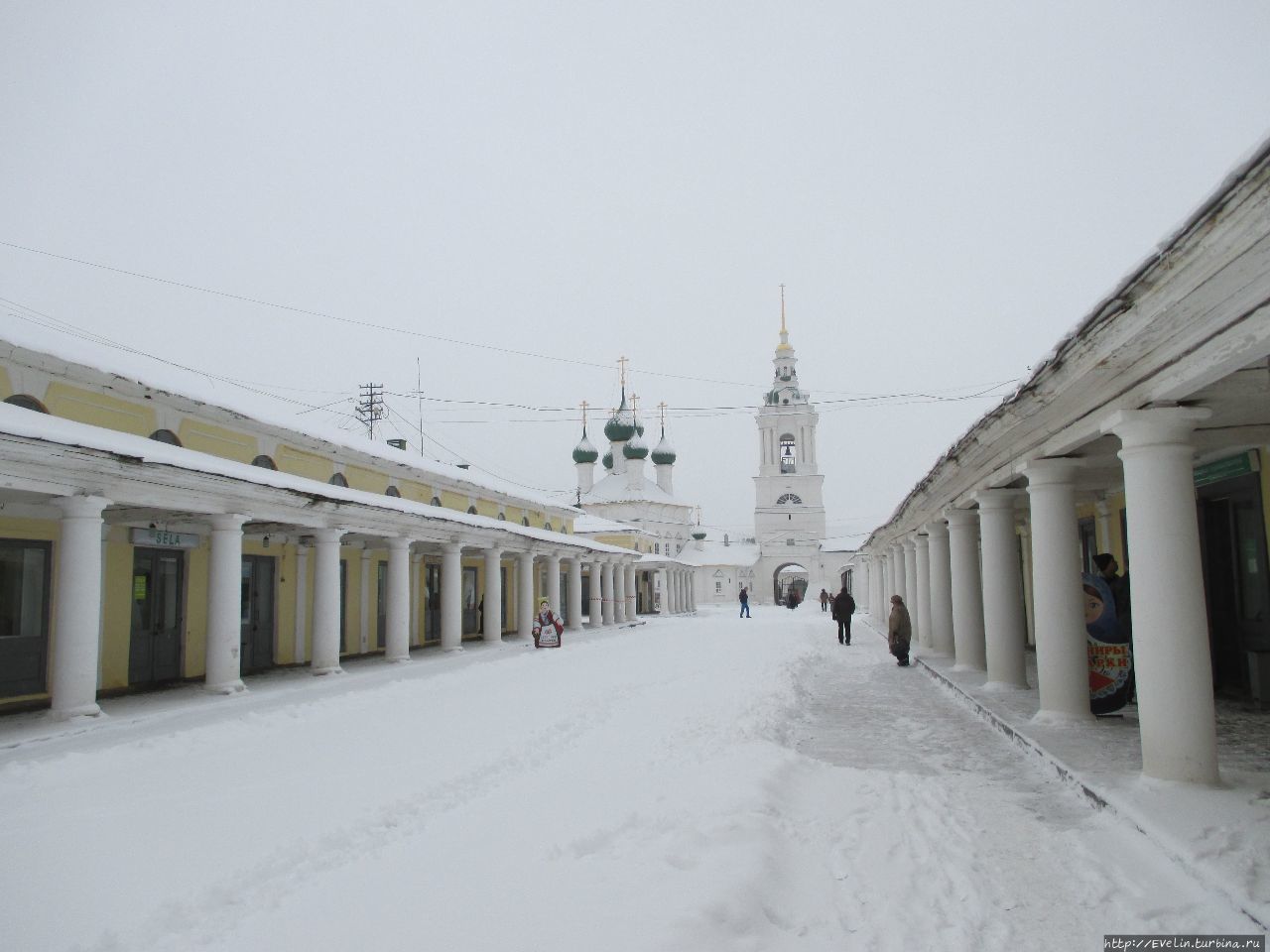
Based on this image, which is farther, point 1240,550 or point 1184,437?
point 1240,550

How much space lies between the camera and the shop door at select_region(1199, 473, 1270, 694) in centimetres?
945

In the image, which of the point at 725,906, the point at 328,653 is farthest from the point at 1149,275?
the point at 328,653

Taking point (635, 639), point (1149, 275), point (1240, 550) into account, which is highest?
point (1149, 275)

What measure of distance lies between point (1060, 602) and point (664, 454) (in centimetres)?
5938

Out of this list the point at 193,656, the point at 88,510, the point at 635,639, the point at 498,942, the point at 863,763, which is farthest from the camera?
the point at 635,639

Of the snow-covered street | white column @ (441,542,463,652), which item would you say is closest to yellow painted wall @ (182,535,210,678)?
the snow-covered street

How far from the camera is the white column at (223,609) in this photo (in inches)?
487

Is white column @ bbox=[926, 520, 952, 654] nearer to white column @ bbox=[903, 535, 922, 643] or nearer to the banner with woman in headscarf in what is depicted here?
white column @ bbox=[903, 535, 922, 643]

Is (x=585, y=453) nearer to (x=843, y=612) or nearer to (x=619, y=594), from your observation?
(x=619, y=594)

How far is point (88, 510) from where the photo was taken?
32.6ft

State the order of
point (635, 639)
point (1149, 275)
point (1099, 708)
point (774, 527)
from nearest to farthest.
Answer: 1. point (1149, 275)
2. point (1099, 708)
3. point (635, 639)
4. point (774, 527)

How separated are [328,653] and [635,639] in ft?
39.2

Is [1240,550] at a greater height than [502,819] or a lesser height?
greater

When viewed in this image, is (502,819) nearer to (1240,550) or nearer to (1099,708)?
(1099,708)
